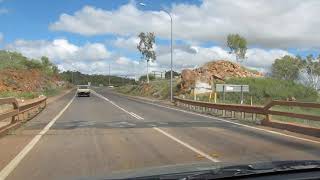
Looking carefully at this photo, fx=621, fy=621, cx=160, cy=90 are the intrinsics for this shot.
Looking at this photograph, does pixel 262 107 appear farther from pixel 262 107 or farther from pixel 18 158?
pixel 18 158

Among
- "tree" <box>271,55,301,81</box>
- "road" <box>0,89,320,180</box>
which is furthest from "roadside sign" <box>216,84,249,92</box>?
"tree" <box>271,55,301,81</box>

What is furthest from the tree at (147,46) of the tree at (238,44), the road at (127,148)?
the road at (127,148)

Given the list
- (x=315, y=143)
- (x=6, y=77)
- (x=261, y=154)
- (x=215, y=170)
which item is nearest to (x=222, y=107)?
(x=315, y=143)

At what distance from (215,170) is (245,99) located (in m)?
58.1

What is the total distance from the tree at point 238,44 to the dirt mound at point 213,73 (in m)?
12.4

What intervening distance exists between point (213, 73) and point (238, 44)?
63.2ft

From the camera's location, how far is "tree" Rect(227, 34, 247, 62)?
9054 cm

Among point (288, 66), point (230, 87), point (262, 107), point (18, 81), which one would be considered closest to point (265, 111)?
point (262, 107)

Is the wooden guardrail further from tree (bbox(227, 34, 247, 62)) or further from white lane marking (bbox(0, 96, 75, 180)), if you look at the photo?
tree (bbox(227, 34, 247, 62))

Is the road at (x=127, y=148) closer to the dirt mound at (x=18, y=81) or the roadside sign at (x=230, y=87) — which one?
the roadside sign at (x=230, y=87)

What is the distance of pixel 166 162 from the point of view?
1236cm

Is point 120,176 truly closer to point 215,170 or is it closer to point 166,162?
point 215,170

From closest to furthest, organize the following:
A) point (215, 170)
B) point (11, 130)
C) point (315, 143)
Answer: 1. point (215, 170)
2. point (315, 143)
3. point (11, 130)

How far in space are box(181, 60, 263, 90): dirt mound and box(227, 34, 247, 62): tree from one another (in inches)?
490
